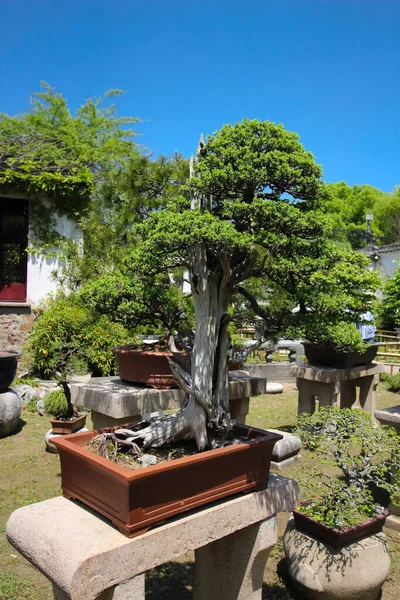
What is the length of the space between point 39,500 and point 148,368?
Answer: 172 cm

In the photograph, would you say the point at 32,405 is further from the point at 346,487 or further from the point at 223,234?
the point at 223,234

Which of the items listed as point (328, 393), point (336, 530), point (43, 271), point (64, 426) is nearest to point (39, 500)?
point (64, 426)

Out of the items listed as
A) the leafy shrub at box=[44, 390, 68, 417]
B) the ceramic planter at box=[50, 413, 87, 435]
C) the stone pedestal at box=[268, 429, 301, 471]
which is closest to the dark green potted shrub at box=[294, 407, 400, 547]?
the stone pedestal at box=[268, 429, 301, 471]

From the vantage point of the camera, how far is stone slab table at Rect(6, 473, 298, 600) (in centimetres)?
153

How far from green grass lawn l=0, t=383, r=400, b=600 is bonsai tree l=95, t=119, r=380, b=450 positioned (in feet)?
2.93

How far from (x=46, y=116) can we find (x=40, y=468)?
11.7 m

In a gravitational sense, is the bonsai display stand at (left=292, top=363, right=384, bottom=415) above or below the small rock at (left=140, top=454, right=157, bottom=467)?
below

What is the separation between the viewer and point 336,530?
2566mm

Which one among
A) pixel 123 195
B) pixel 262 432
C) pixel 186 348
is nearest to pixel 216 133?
pixel 186 348

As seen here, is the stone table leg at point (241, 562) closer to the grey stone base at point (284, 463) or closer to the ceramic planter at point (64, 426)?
the grey stone base at point (284, 463)

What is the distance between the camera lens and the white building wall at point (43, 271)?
934 centimetres

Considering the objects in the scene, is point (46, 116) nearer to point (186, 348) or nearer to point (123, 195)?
point (123, 195)

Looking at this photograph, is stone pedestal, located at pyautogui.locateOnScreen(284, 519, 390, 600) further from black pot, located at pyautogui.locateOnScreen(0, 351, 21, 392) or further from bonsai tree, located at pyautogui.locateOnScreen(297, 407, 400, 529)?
black pot, located at pyautogui.locateOnScreen(0, 351, 21, 392)

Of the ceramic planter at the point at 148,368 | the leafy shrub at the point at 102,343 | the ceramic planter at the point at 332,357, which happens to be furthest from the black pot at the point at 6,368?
the ceramic planter at the point at 332,357
